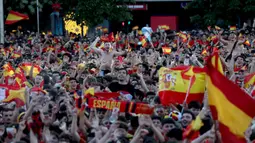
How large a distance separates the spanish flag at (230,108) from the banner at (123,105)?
0.82 m

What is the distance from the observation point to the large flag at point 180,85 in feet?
37.9

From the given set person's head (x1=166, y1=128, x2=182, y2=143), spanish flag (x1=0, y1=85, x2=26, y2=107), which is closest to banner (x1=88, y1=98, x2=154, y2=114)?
person's head (x1=166, y1=128, x2=182, y2=143)

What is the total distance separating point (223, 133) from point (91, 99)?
2.18 m

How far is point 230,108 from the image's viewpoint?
26.8 feet

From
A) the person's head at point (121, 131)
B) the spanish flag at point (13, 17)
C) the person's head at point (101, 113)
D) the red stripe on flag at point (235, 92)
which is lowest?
the person's head at point (101, 113)

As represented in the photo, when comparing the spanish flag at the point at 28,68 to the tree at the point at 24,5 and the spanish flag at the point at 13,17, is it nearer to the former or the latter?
the spanish flag at the point at 13,17

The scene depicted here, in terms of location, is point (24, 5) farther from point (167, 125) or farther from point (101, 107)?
point (167, 125)

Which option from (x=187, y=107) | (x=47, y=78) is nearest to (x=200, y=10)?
(x=47, y=78)

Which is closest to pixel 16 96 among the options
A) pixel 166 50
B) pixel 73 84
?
pixel 73 84

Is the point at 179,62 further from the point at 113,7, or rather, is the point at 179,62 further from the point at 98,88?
the point at 113,7

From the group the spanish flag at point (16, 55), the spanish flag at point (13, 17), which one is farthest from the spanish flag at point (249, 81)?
the spanish flag at point (13, 17)

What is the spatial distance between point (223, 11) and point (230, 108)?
27269 mm

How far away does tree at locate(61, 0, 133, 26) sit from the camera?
34.9 meters

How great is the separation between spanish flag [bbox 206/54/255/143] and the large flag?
295cm
